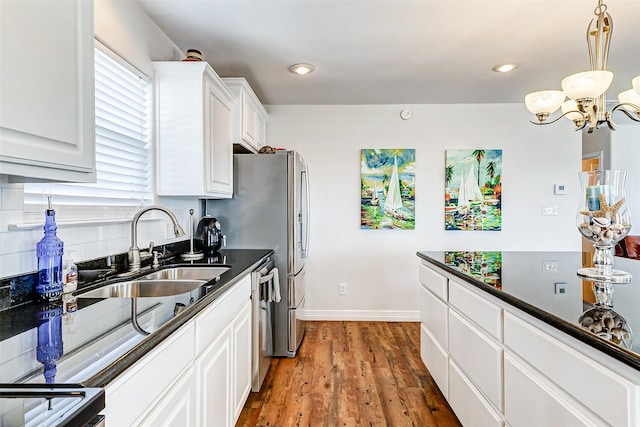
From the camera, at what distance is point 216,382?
61.1 inches

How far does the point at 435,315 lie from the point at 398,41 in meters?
1.85

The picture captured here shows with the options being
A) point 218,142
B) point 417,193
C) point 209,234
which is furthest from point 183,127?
point 417,193

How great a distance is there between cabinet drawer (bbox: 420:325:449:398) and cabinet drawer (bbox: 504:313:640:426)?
2.71 feet

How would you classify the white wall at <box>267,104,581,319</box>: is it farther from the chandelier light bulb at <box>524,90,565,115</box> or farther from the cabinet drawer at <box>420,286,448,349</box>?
the chandelier light bulb at <box>524,90,565,115</box>

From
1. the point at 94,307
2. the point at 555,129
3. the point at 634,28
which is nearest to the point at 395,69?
the point at 634,28

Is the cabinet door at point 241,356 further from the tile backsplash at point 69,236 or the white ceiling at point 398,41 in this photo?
the white ceiling at point 398,41

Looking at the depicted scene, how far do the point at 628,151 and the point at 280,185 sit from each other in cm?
550

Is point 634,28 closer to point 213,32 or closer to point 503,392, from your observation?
point 503,392

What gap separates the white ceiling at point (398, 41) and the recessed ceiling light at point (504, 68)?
0.06 m

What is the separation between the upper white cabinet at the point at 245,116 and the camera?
2.89 m

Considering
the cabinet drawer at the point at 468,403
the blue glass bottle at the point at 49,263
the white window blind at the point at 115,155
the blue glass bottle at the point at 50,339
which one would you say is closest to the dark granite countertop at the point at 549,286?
the cabinet drawer at the point at 468,403

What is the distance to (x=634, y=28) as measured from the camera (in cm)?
231

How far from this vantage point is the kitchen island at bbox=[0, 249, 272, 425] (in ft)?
2.56

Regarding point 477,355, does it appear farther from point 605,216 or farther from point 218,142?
point 218,142
